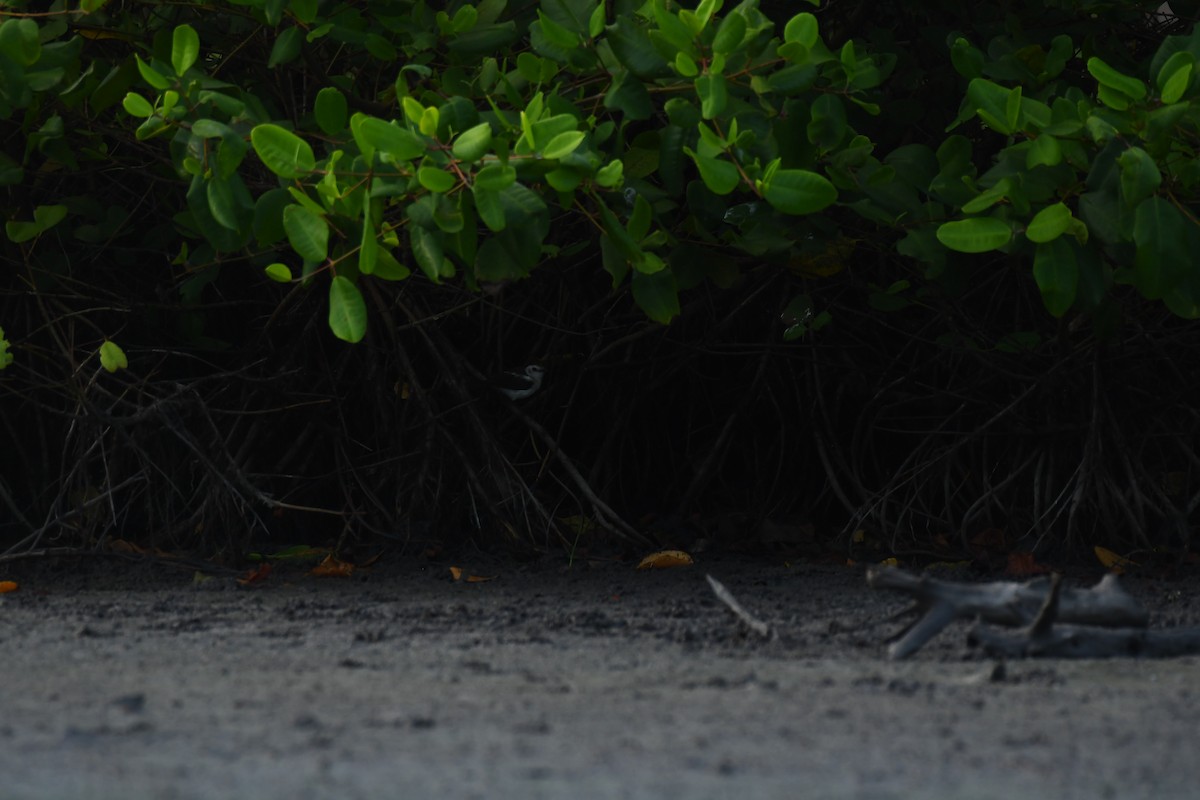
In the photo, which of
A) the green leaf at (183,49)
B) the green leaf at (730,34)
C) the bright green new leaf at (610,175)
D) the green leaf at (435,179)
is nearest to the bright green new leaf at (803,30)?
the green leaf at (730,34)

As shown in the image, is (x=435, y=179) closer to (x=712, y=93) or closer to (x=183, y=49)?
(x=712, y=93)

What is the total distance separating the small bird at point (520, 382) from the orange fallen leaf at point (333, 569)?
0.59 m

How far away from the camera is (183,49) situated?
2.37 meters

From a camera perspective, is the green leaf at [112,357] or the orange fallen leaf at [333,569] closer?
the green leaf at [112,357]

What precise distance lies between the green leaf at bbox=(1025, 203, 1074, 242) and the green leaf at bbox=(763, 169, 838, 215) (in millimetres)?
357

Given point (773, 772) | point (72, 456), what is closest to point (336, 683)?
point (773, 772)

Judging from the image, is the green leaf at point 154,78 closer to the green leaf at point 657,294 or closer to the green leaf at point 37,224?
the green leaf at point 37,224

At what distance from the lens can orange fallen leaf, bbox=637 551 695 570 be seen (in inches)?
123

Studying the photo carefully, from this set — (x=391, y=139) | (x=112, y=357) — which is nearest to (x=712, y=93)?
(x=391, y=139)

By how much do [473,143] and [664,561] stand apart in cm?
136

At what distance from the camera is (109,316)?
11.4 feet

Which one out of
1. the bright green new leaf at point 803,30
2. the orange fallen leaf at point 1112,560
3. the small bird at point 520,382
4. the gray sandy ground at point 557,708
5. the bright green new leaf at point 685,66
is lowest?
the orange fallen leaf at point 1112,560

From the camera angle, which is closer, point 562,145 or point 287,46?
point 562,145

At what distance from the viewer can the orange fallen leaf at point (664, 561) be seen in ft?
10.2
